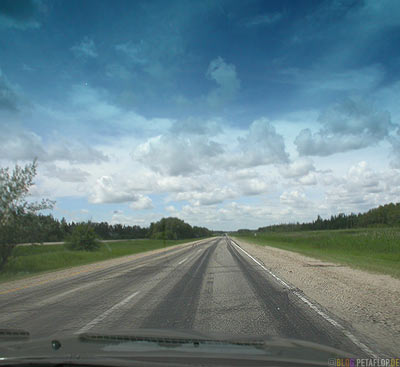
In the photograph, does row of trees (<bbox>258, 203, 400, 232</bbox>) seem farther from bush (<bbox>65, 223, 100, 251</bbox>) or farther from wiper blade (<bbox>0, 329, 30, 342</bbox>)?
wiper blade (<bbox>0, 329, 30, 342</bbox>)

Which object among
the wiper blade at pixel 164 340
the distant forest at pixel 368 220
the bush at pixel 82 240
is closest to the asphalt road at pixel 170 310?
the wiper blade at pixel 164 340

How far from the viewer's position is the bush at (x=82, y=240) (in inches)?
1473

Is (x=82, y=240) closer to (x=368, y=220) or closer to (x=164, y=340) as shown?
(x=164, y=340)

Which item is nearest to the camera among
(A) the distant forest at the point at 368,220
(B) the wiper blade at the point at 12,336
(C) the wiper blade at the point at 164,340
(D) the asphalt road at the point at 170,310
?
(C) the wiper blade at the point at 164,340

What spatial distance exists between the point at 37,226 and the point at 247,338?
18.3 metres

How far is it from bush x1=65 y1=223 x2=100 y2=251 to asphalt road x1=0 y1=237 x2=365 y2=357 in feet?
84.5

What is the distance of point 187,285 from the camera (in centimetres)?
1186

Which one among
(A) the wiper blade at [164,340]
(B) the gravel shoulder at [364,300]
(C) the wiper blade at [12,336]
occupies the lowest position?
(B) the gravel shoulder at [364,300]

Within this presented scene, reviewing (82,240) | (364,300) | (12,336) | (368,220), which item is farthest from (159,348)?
(368,220)

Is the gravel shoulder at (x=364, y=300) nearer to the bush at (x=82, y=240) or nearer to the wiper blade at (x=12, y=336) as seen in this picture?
the wiper blade at (x=12, y=336)

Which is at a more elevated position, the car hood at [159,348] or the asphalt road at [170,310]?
the car hood at [159,348]

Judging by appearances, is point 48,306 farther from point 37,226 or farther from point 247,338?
point 37,226

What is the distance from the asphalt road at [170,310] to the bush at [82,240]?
25747 millimetres

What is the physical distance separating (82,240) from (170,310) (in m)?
32.0
